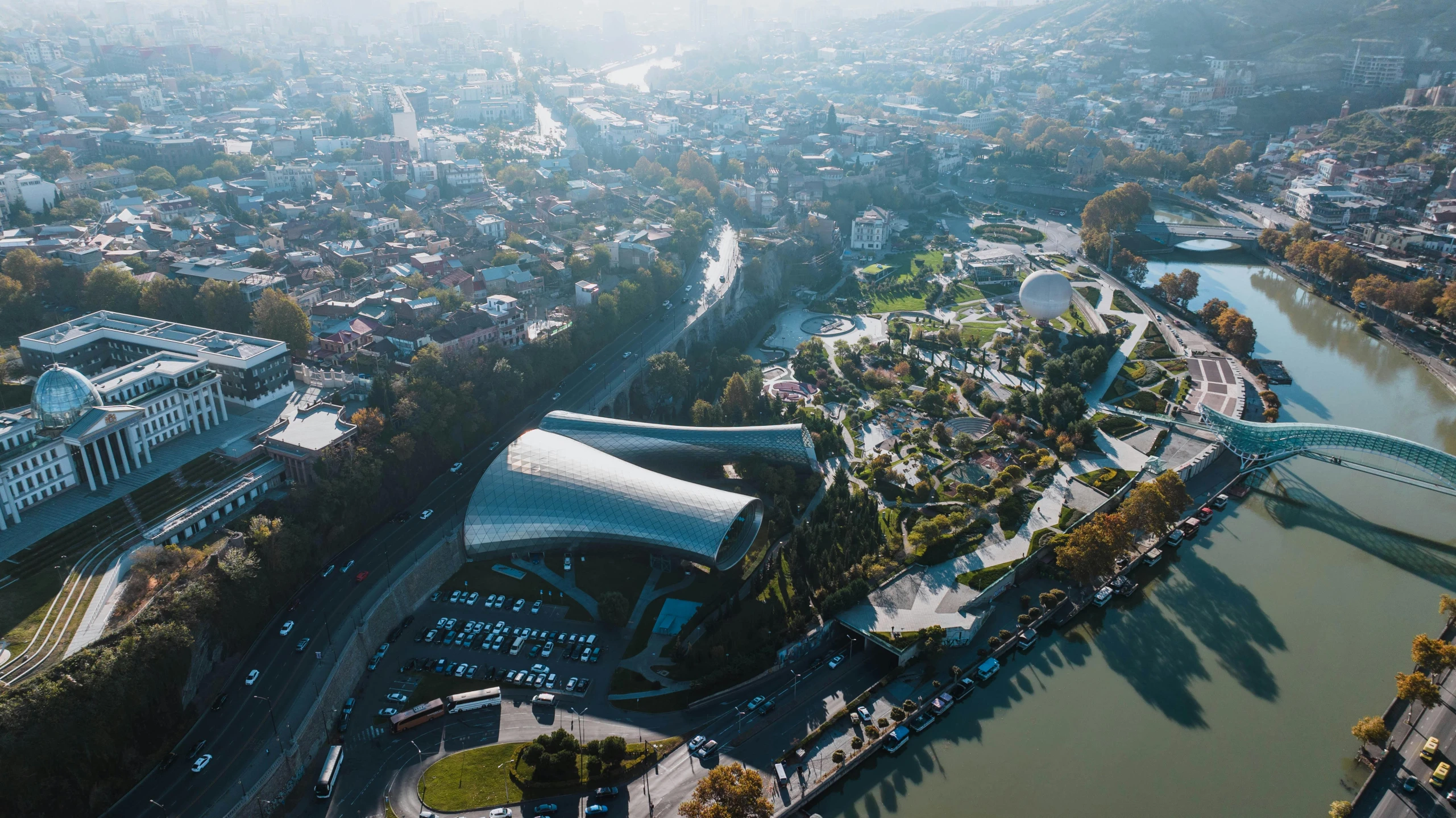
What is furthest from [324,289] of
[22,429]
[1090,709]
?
[1090,709]

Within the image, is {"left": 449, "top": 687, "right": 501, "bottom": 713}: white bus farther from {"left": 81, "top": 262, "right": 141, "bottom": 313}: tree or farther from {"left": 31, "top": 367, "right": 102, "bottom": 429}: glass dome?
{"left": 81, "top": 262, "right": 141, "bottom": 313}: tree

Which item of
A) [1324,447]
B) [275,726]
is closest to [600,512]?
[275,726]

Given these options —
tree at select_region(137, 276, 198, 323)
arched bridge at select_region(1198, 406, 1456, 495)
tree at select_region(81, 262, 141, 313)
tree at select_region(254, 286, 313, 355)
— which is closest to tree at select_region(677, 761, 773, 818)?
arched bridge at select_region(1198, 406, 1456, 495)

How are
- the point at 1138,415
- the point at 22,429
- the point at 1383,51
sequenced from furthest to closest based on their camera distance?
1. the point at 1383,51
2. the point at 1138,415
3. the point at 22,429

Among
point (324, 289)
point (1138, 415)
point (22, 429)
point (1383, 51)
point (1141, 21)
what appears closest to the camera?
point (22, 429)

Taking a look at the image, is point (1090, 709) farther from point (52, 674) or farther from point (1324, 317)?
point (1324, 317)

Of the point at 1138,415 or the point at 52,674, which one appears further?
the point at 1138,415
